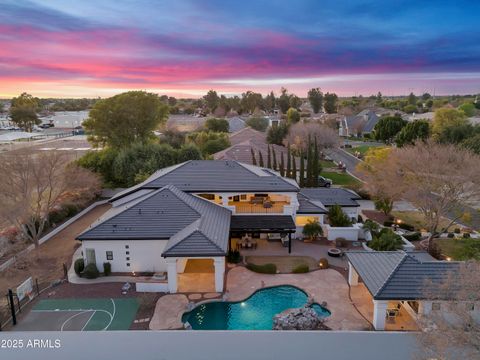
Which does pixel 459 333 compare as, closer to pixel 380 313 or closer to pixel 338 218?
pixel 380 313

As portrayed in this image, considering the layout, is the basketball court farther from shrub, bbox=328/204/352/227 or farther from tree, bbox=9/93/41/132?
tree, bbox=9/93/41/132

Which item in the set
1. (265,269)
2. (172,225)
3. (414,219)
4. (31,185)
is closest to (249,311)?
(265,269)

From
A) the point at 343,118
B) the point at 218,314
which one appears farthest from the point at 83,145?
the point at 343,118

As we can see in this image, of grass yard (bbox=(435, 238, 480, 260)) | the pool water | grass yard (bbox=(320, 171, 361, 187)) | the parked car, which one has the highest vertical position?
the parked car

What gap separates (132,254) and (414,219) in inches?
1068

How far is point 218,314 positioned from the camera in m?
18.9

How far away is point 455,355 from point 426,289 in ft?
18.3

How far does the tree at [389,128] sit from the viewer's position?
3017 inches

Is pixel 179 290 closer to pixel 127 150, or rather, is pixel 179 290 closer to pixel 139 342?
pixel 139 342

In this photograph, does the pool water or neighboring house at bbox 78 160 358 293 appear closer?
the pool water

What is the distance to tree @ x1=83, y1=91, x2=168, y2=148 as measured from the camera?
4603 cm

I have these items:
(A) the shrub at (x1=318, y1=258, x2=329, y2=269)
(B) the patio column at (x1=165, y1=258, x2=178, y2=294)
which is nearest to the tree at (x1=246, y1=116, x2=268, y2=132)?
(A) the shrub at (x1=318, y1=258, x2=329, y2=269)

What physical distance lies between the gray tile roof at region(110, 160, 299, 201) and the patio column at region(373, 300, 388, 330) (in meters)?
12.4

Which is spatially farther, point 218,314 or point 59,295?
point 59,295
